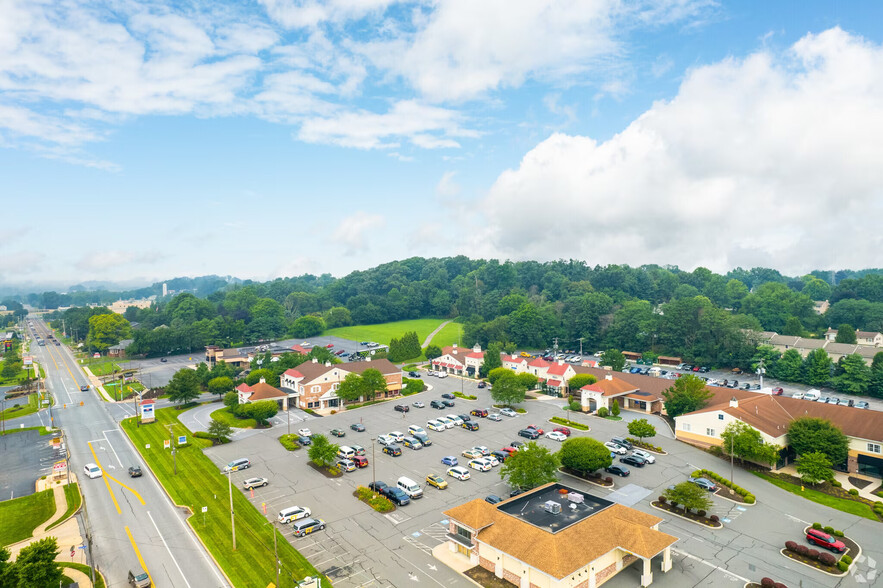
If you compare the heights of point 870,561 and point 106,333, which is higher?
point 106,333

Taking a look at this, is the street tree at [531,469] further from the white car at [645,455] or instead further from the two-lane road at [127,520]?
the two-lane road at [127,520]

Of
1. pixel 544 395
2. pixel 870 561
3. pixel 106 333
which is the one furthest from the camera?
pixel 106 333

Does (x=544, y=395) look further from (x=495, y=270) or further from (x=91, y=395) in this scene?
(x=495, y=270)

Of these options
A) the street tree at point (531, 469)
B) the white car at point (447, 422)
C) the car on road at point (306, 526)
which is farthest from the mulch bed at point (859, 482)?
the car on road at point (306, 526)

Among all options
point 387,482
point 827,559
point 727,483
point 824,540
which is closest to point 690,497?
point 824,540

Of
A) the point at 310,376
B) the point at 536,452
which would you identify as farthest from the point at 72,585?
the point at 310,376

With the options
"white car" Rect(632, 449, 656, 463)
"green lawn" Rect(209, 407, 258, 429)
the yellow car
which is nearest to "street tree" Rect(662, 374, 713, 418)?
"white car" Rect(632, 449, 656, 463)
